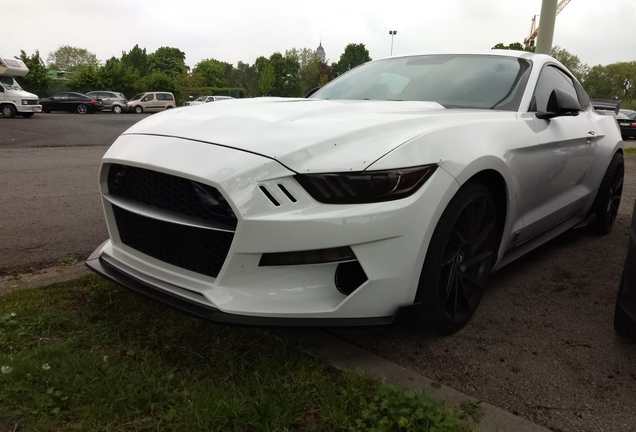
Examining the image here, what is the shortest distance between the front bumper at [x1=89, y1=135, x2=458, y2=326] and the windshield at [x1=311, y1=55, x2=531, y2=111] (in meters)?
1.21

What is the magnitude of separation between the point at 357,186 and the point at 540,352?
1.29 metres

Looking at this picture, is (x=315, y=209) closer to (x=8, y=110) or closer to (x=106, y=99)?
(x=8, y=110)

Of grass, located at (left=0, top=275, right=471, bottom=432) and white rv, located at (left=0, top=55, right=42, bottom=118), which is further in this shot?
white rv, located at (left=0, top=55, right=42, bottom=118)

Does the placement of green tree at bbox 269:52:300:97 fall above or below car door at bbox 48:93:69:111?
below

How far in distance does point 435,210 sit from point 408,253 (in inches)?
8.9

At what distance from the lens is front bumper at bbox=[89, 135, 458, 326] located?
6.57ft

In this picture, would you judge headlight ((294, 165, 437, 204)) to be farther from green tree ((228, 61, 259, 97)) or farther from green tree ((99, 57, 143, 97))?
green tree ((228, 61, 259, 97))

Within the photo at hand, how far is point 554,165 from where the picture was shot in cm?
328

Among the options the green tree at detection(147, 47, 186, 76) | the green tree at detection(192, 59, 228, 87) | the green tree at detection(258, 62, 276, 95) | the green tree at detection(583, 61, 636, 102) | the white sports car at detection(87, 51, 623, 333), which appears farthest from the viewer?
the green tree at detection(192, 59, 228, 87)

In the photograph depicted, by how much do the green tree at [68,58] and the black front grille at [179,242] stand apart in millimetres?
109238

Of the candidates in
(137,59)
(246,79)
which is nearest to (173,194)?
(137,59)

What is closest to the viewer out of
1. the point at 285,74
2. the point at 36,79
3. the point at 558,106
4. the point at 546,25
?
the point at 558,106

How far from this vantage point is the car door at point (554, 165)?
3047 mm

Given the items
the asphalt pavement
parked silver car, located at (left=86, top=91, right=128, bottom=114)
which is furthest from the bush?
parked silver car, located at (left=86, top=91, right=128, bottom=114)
